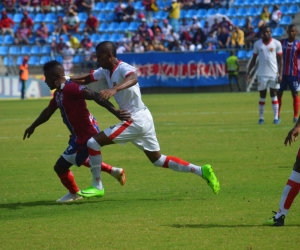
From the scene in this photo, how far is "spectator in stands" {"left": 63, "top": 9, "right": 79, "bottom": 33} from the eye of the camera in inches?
1654

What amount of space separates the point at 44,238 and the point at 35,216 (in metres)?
1.36

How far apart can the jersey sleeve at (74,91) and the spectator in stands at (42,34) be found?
3283 centimetres

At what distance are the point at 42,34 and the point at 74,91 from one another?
109 ft

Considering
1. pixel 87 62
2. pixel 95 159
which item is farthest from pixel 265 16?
pixel 95 159

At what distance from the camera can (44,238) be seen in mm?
7301

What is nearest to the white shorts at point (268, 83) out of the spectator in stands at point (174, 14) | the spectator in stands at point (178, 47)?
the spectator in stands at point (178, 47)

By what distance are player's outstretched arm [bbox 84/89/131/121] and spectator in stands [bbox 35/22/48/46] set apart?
33.1 metres

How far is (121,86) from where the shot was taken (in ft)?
28.9

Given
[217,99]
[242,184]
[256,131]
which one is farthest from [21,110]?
[242,184]

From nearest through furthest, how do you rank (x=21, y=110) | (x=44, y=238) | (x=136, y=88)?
(x=44, y=238)
(x=136, y=88)
(x=21, y=110)

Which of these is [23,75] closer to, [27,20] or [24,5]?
[27,20]

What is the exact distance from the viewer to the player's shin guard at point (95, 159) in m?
9.12

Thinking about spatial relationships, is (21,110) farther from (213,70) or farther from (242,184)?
(242,184)

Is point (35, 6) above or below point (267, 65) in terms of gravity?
below
